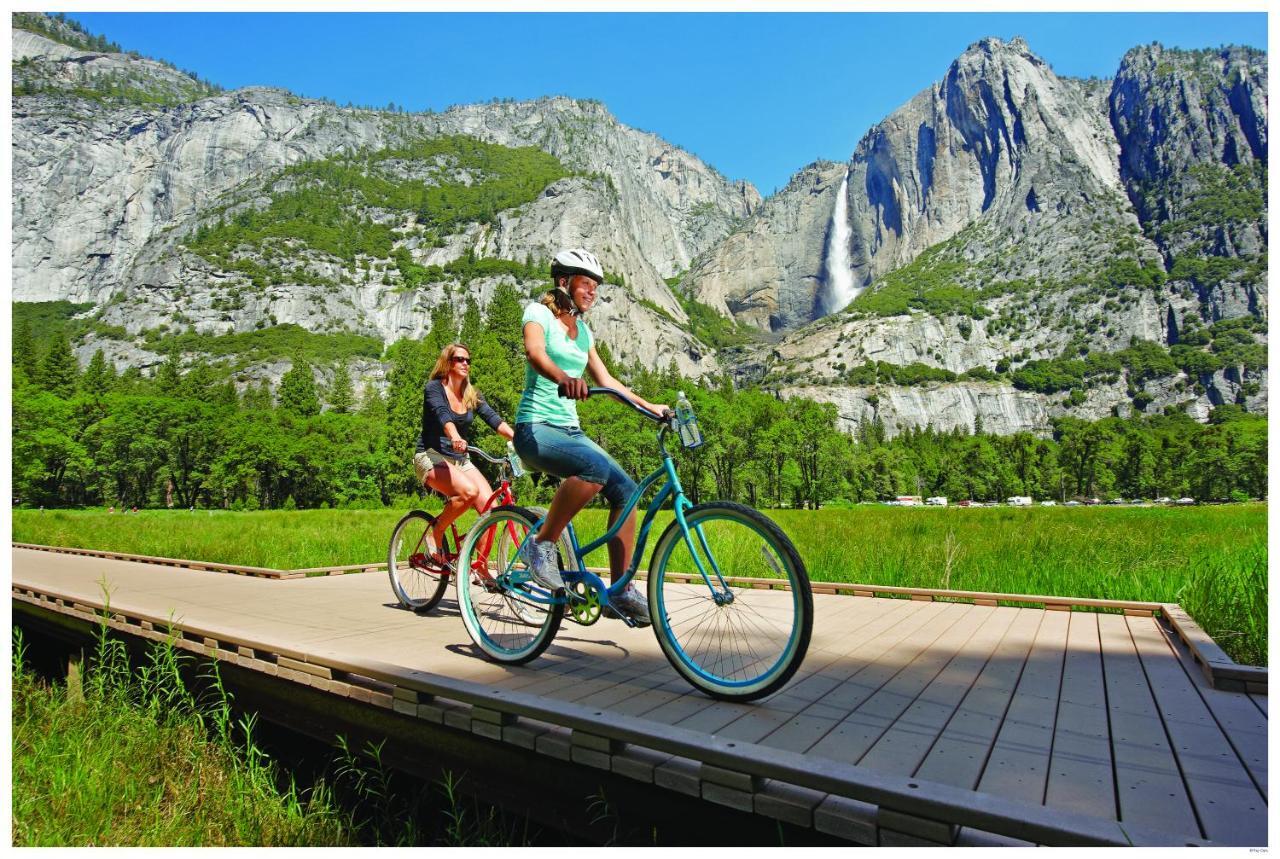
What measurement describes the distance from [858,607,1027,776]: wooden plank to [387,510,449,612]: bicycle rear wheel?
10.8 feet

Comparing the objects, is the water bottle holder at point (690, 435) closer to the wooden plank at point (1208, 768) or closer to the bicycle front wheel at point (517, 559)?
the bicycle front wheel at point (517, 559)

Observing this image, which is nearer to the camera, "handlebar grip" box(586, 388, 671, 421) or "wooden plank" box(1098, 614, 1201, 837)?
"wooden plank" box(1098, 614, 1201, 837)

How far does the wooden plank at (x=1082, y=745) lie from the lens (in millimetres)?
1875

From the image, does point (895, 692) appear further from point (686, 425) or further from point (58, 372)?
point (58, 372)

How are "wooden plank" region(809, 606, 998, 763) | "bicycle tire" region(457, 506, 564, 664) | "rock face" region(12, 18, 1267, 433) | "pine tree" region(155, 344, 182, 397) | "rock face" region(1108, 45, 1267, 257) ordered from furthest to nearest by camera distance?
"rock face" region(1108, 45, 1267, 257) → "rock face" region(12, 18, 1267, 433) → "pine tree" region(155, 344, 182, 397) → "bicycle tire" region(457, 506, 564, 664) → "wooden plank" region(809, 606, 998, 763)

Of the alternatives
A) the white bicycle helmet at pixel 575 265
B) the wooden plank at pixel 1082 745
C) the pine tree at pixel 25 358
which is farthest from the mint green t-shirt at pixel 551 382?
the pine tree at pixel 25 358

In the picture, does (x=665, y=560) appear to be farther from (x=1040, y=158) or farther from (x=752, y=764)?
(x=1040, y=158)

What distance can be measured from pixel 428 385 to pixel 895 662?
3.42 m

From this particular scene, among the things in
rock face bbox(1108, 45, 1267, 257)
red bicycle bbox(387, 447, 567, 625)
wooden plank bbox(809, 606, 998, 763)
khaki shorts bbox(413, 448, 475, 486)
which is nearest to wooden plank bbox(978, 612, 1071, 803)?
wooden plank bbox(809, 606, 998, 763)

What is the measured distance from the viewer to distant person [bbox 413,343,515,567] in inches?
196

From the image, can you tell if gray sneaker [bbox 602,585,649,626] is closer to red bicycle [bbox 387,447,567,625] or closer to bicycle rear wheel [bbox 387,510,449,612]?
red bicycle [bbox 387,447,567,625]

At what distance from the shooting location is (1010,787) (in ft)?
6.37

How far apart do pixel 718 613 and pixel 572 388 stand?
1.15 meters

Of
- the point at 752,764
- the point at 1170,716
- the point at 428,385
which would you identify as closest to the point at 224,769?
the point at 428,385
